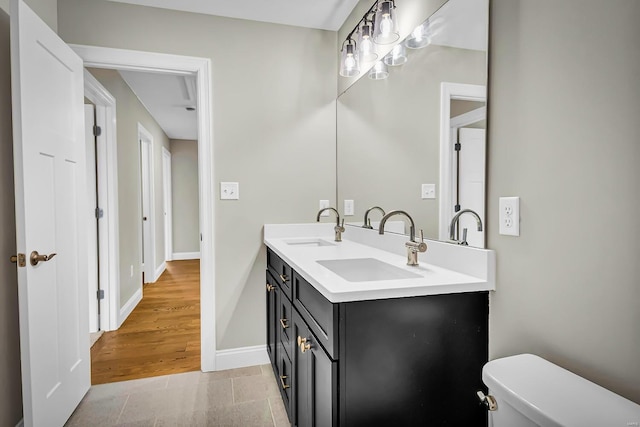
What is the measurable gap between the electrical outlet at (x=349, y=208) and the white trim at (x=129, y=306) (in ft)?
7.37

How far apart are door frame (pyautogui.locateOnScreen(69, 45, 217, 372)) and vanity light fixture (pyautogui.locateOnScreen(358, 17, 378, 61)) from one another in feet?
3.22

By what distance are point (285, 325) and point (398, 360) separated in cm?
76

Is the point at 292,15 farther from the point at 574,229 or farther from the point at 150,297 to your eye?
the point at 150,297

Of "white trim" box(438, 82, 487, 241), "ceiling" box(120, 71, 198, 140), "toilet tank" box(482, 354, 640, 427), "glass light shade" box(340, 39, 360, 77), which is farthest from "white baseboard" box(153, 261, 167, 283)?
"toilet tank" box(482, 354, 640, 427)

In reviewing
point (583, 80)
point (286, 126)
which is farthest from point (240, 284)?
point (583, 80)

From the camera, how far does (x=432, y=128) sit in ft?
5.21

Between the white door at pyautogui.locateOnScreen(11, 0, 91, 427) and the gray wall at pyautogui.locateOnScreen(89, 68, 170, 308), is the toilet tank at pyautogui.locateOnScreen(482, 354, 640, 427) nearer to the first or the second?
the white door at pyautogui.locateOnScreen(11, 0, 91, 427)

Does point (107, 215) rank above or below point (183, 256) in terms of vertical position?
above

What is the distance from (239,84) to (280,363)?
5.71 ft

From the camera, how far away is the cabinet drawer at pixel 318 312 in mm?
1081

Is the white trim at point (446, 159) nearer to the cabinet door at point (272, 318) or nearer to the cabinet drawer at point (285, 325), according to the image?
the cabinet drawer at point (285, 325)

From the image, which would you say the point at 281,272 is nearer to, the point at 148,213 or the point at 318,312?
the point at 318,312

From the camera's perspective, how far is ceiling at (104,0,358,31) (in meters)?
2.21

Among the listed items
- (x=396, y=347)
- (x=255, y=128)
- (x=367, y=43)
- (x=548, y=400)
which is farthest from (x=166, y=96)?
(x=548, y=400)
